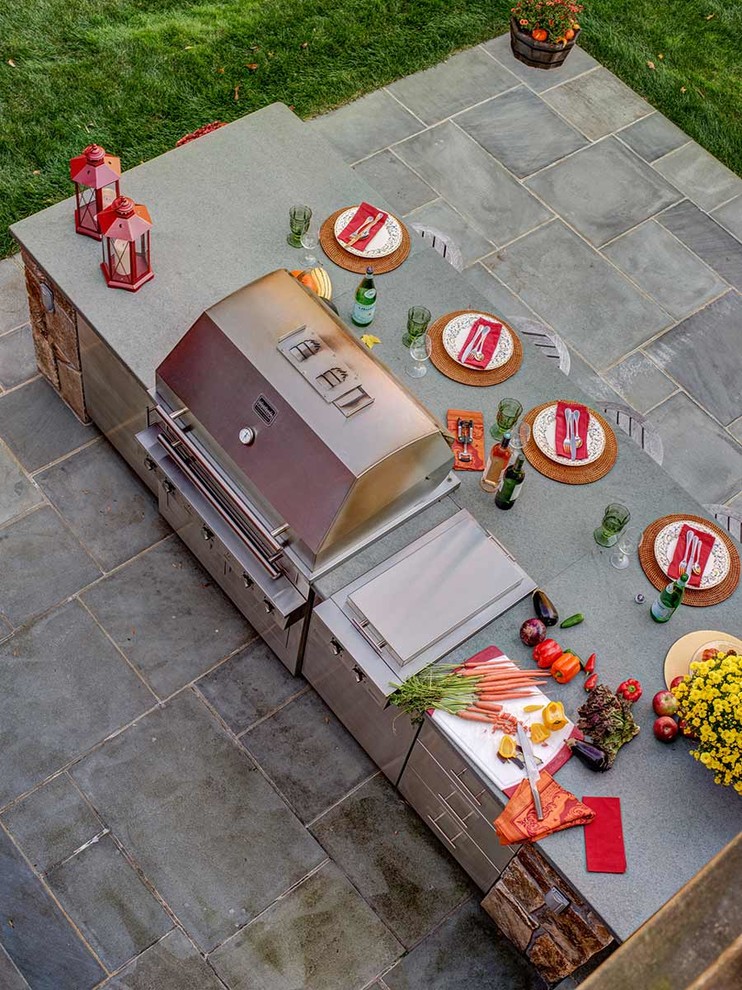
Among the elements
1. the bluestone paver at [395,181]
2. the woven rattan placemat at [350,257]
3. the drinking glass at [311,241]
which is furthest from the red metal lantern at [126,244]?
the bluestone paver at [395,181]

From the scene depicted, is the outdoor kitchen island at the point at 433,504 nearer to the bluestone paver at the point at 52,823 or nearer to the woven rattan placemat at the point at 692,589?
the woven rattan placemat at the point at 692,589

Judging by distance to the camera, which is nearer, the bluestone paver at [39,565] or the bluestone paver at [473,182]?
the bluestone paver at [39,565]

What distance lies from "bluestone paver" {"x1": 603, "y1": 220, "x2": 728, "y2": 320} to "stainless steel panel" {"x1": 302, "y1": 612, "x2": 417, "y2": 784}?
325 cm

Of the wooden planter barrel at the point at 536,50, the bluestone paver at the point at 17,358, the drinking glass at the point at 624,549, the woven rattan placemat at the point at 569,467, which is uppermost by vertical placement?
the wooden planter barrel at the point at 536,50

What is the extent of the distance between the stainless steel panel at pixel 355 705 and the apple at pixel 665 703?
2.96 ft

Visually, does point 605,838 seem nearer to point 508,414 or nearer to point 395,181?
point 508,414

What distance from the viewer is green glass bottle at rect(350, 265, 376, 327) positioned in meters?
4.62

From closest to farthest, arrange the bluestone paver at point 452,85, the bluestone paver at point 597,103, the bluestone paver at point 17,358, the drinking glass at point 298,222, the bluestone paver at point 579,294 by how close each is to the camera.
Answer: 1. the drinking glass at point 298,222
2. the bluestone paver at point 17,358
3. the bluestone paver at point 579,294
4. the bluestone paver at point 452,85
5. the bluestone paver at point 597,103

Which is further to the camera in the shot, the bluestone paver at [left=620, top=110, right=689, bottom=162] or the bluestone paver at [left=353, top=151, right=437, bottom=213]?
the bluestone paver at [left=620, top=110, right=689, bottom=162]

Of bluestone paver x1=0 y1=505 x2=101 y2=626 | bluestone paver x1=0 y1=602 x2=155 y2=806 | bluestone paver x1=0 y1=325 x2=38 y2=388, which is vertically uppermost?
bluestone paver x1=0 y1=325 x2=38 y2=388

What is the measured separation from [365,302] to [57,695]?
2.20 m

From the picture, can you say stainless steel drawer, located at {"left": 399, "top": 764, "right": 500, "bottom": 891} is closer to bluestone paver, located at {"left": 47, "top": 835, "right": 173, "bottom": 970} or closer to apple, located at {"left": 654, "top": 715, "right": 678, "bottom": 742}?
apple, located at {"left": 654, "top": 715, "right": 678, "bottom": 742}

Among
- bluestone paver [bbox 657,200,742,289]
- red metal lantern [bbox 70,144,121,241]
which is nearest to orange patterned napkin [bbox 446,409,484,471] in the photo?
red metal lantern [bbox 70,144,121,241]

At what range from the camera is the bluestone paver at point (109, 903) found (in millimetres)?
4289
